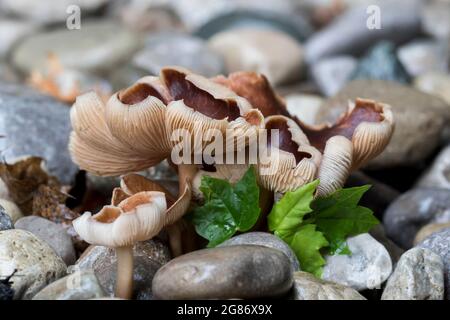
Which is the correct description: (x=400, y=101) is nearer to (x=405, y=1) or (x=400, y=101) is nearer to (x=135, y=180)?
(x=135, y=180)

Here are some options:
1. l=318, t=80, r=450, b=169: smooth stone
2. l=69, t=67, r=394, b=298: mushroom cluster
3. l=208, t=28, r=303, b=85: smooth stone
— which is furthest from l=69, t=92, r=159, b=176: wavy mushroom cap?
l=208, t=28, r=303, b=85: smooth stone

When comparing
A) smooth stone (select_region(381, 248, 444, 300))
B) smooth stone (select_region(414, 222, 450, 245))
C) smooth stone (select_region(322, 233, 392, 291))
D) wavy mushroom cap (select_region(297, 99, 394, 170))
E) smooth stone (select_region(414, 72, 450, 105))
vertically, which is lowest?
smooth stone (select_region(414, 72, 450, 105))

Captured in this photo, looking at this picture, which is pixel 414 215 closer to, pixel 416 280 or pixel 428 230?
pixel 428 230

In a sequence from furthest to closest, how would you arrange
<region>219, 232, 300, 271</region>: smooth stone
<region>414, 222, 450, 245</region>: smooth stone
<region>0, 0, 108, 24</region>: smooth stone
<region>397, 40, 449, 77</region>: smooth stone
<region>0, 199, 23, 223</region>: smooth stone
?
<region>0, 0, 108, 24</region>: smooth stone → <region>397, 40, 449, 77</region>: smooth stone → <region>414, 222, 450, 245</region>: smooth stone → <region>0, 199, 23, 223</region>: smooth stone → <region>219, 232, 300, 271</region>: smooth stone

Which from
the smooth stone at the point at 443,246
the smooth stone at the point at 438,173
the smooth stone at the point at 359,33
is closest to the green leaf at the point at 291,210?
the smooth stone at the point at 443,246

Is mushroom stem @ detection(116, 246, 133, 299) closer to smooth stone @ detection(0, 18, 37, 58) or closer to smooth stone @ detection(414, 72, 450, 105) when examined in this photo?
smooth stone @ detection(414, 72, 450, 105)

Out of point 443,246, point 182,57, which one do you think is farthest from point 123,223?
point 182,57

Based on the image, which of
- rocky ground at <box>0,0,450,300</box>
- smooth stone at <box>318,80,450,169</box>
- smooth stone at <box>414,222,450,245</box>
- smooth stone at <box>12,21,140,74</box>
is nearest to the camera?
rocky ground at <box>0,0,450,300</box>

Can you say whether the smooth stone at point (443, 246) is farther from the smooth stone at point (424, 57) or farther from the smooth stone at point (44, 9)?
the smooth stone at point (44, 9)
